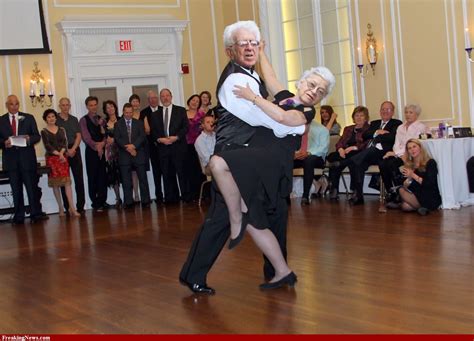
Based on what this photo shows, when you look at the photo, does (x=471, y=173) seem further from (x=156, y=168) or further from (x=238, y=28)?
(x=156, y=168)

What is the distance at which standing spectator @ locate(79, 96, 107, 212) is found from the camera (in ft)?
32.8

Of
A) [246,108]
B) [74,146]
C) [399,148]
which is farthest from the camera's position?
[74,146]

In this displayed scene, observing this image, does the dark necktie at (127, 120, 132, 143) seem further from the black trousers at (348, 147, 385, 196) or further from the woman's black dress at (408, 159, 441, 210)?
the woman's black dress at (408, 159, 441, 210)

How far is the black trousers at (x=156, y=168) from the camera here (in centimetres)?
1027

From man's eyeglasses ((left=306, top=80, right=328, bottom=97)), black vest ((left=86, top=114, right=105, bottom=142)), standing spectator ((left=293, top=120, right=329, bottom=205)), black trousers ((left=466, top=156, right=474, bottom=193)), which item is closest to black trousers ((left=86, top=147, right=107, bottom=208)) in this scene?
black vest ((left=86, top=114, right=105, bottom=142))

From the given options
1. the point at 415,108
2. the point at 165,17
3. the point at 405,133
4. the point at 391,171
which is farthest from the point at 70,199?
the point at 415,108

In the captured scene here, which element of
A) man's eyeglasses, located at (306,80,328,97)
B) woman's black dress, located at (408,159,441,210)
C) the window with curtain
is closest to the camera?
man's eyeglasses, located at (306,80,328,97)

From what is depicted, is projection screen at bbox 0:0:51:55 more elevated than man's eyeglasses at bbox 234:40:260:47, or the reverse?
projection screen at bbox 0:0:51:55

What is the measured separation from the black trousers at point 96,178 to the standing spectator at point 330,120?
3.11 m

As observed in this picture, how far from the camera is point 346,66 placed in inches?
381

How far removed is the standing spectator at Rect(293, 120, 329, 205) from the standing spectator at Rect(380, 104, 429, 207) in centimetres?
104

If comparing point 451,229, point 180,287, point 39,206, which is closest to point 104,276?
point 180,287

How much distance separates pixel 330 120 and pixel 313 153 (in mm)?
881

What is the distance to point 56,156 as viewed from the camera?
9.33 meters
